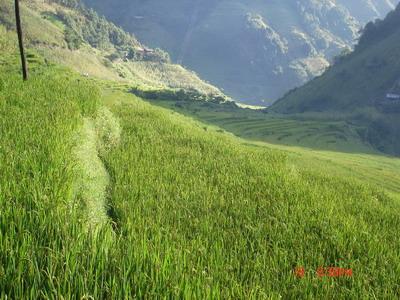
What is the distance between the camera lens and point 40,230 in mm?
7160

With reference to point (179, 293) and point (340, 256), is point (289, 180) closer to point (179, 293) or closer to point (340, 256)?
point (340, 256)

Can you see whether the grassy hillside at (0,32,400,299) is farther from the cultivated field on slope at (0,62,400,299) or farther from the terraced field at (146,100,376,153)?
the terraced field at (146,100,376,153)

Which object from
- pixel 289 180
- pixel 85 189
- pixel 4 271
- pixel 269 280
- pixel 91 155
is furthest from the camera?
pixel 289 180

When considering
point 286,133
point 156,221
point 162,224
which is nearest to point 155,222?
point 156,221

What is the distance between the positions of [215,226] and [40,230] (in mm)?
6307

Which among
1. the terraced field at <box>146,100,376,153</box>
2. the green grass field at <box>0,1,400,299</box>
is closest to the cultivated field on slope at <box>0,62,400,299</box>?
the green grass field at <box>0,1,400,299</box>

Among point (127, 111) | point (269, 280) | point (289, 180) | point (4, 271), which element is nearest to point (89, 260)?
point (4, 271)
